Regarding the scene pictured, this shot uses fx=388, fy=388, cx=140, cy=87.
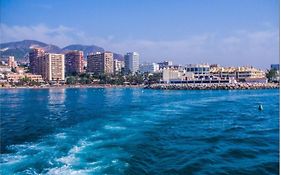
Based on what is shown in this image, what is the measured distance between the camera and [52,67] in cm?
4272

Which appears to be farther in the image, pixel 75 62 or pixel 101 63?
pixel 75 62

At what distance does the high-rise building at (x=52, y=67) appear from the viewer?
4251 cm

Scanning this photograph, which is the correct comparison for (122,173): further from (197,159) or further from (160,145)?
(160,145)

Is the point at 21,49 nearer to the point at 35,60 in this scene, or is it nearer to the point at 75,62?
the point at 75,62

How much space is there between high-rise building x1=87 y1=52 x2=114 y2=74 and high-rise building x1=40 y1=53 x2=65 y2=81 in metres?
6.48

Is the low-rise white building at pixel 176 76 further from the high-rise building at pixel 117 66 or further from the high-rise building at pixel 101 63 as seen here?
the high-rise building at pixel 117 66

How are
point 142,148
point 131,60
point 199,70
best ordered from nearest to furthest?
1. point 142,148
2. point 199,70
3. point 131,60

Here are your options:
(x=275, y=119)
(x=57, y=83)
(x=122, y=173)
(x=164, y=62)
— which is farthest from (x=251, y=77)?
(x=164, y=62)

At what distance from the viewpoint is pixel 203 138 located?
19.8 feet

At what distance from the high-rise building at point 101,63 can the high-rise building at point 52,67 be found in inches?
255

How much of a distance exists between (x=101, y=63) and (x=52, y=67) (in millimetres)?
8546

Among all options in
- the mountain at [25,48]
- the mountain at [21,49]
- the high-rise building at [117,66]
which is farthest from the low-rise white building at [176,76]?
the mountain at [21,49]

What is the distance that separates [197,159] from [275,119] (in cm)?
467

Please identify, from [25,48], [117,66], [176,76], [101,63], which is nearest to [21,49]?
[25,48]
